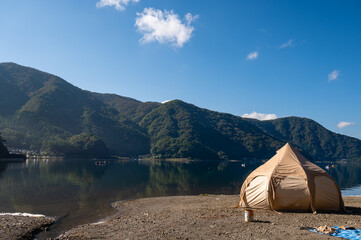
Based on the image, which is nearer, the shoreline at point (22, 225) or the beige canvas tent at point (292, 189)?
the shoreline at point (22, 225)

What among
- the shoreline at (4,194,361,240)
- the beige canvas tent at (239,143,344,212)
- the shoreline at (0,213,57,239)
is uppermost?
the beige canvas tent at (239,143,344,212)

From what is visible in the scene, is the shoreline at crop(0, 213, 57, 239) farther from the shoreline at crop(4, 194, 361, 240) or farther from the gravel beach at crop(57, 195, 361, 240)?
the gravel beach at crop(57, 195, 361, 240)

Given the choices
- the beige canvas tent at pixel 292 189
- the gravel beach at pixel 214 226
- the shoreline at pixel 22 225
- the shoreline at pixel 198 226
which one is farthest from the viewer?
the beige canvas tent at pixel 292 189

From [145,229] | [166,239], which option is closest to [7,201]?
[145,229]

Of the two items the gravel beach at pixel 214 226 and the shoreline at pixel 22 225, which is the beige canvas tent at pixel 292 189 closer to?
the gravel beach at pixel 214 226

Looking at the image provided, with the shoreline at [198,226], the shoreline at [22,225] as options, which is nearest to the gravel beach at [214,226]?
the shoreline at [198,226]

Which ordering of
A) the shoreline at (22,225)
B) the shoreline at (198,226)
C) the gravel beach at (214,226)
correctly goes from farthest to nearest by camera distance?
1. the shoreline at (22,225)
2. the shoreline at (198,226)
3. the gravel beach at (214,226)

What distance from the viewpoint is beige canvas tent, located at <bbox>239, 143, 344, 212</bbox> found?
56.6 feet

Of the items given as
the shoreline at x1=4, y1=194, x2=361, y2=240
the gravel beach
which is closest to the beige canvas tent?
the shoreline at x1=4, y1=194, x2=361, y2=240

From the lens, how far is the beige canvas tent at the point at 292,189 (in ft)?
56.6

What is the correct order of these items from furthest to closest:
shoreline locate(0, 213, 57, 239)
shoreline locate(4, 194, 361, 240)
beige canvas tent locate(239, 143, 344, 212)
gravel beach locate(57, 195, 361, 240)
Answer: beige canvas tent locate(239, 143, 344, 212)
shoreline locate(0, 213, 57, 239)
shoreline locate(4, 194, 361, 240)
gravel beach locate(57, 195, 361, 240)

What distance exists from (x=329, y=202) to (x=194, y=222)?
9.23 m

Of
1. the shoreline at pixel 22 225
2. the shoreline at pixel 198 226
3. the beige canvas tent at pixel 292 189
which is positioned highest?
the beige canvas tent at pixel 292 189

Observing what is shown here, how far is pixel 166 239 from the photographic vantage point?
38.6 feet
